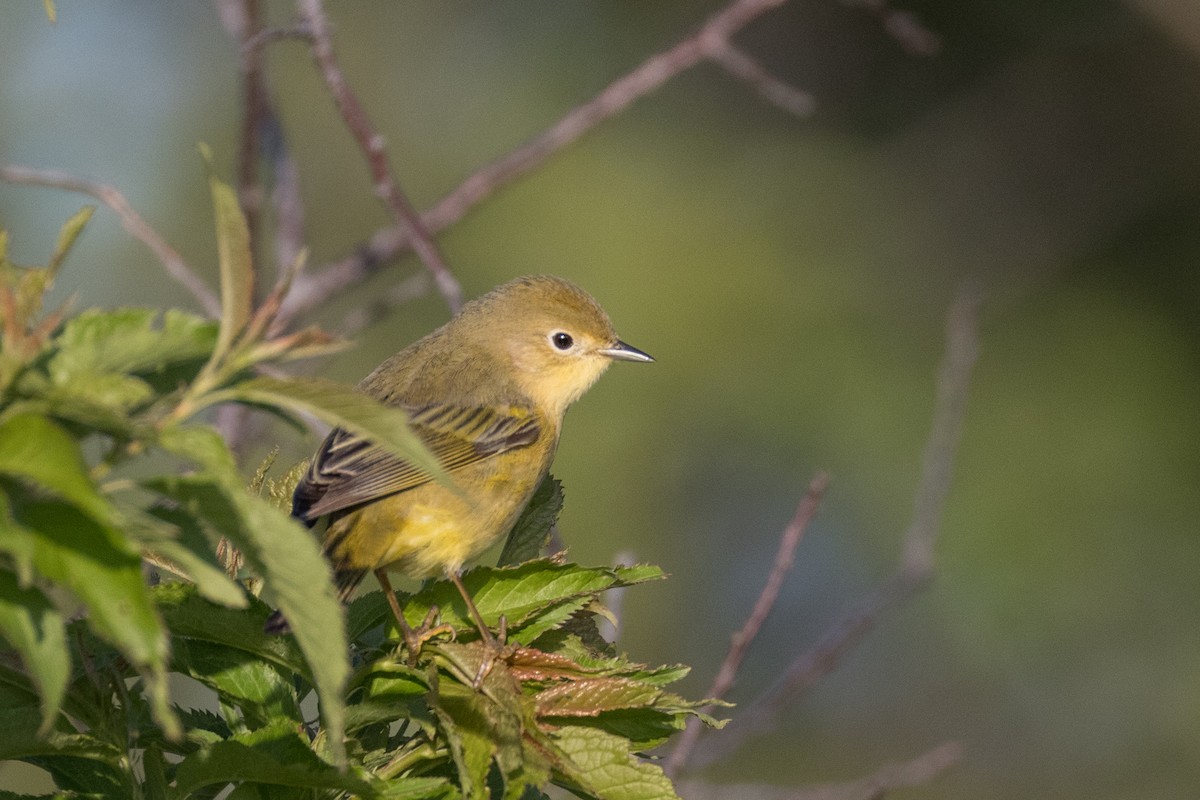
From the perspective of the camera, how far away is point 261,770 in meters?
1.93

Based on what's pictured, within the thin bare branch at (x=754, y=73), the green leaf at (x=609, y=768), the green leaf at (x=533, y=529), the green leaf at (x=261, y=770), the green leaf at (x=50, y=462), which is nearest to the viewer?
the green leaf at (x=50, y=462)

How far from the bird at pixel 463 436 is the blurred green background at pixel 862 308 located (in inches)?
112

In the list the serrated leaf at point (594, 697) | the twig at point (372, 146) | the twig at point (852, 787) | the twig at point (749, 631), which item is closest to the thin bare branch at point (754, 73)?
the twig at point (372, 146)

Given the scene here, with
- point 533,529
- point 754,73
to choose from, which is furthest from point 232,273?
point 754,73

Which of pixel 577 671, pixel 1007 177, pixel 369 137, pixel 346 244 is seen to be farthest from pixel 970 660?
pixel 577 671

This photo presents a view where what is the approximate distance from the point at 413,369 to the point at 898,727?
5793 mm

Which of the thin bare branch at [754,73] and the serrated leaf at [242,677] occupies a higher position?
the thin bare branch at [754,73]

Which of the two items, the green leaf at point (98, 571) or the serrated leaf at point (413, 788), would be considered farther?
the serrated leaf at point (413, 788)

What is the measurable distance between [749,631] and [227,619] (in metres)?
1.78

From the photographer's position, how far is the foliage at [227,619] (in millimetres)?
1395

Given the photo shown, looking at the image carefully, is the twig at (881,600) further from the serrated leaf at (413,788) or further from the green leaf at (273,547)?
the green leaf at (273,547)

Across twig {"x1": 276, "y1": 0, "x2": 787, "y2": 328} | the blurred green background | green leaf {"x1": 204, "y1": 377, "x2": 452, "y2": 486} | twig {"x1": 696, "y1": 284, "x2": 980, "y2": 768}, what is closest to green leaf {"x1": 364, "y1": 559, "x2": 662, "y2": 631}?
green leaf {"x1": 204, "y1": 377, "x2": 452, "y2": 486}

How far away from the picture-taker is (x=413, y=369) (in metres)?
4.49

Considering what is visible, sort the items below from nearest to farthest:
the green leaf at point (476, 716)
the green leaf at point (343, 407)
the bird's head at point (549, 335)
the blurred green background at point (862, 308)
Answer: the green leaf at point (343, 407)
the green leaf at point (476, 716)
the bird's head at point (549, 335)
the blurred green background at point (862, 308)
